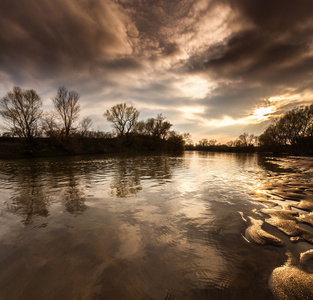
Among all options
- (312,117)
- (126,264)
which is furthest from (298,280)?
(312,117)

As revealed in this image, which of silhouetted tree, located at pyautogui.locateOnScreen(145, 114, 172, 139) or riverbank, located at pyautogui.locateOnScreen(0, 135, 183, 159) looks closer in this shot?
riverbank, located at pyautogui.locateOnScreen(0, 135, 183, 159)

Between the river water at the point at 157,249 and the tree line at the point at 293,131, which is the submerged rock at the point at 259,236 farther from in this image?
the tree line at the point at 293,131

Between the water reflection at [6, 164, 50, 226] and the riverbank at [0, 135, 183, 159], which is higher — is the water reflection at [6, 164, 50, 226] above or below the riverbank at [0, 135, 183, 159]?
below

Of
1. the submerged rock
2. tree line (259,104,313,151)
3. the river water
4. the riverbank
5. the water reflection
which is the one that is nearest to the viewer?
the river water

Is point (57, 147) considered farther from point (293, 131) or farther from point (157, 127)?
point (293, 131)

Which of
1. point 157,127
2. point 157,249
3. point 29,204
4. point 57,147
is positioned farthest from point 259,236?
point 157,127

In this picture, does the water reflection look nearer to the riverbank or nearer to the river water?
the river water

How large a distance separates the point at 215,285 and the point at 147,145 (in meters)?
58.5

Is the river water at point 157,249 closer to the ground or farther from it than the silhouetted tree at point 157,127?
closer to the ground

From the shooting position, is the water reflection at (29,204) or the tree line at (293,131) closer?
the water reflection at (29,204)

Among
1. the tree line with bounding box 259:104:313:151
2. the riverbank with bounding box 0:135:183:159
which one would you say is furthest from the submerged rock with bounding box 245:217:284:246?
the tree line with bounding box 259:104:313:151

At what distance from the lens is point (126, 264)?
2318 millimetres

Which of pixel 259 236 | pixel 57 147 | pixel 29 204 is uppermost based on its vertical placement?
pixel 57 147

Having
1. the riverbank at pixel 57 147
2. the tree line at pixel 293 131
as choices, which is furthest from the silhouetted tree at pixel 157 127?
the tree line at pixel 293 131
